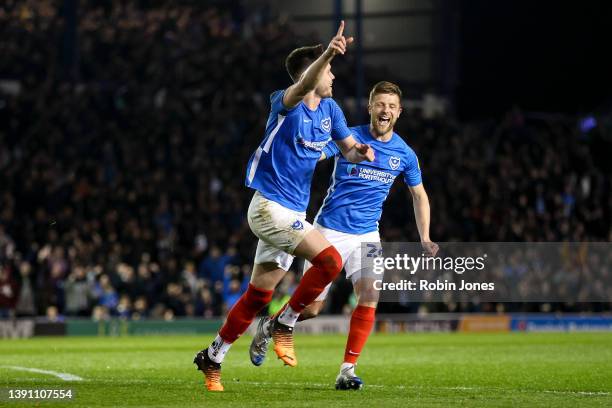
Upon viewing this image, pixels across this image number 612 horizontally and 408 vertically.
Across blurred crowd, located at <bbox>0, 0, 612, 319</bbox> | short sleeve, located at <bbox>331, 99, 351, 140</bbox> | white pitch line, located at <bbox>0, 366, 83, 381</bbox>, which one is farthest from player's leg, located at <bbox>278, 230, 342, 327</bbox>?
blurred crowd, located at <bbox>0, 0, 612, 319</bbox>

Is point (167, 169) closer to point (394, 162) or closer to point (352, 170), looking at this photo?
point (352, 170)

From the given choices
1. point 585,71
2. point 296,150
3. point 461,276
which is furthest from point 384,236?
point 296,150

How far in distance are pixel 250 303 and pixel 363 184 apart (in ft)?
4.99

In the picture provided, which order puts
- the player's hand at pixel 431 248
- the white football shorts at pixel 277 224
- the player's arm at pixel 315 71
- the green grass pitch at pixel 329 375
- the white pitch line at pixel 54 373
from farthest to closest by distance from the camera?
the white pitch line at pixel 54 373
the player's hand at pixel 431 248
the white football shorts at pixel 277 224
the green grass pitch at pixel 329 375
the player's arm at pixel 315 71

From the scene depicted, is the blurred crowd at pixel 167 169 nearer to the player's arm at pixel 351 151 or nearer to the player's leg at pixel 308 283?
the player's leg at pixel 308 283

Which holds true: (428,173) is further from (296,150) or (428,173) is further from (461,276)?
(296,150)

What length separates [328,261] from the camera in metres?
8.67

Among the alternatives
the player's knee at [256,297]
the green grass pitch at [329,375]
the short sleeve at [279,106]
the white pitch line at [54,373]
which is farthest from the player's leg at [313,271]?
the white pitch line at [54,373]

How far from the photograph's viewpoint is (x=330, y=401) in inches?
324

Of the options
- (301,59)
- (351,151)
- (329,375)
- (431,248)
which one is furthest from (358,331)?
(301,59)

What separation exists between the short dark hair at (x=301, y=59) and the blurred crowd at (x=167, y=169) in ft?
43.4

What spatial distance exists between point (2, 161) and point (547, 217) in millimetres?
11971

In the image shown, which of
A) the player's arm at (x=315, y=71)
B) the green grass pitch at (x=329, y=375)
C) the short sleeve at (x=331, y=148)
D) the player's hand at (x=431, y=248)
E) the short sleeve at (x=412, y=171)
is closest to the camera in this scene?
the player's arm at (x=315, y=71)

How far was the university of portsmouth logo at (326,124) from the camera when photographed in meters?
Result: 8.88
